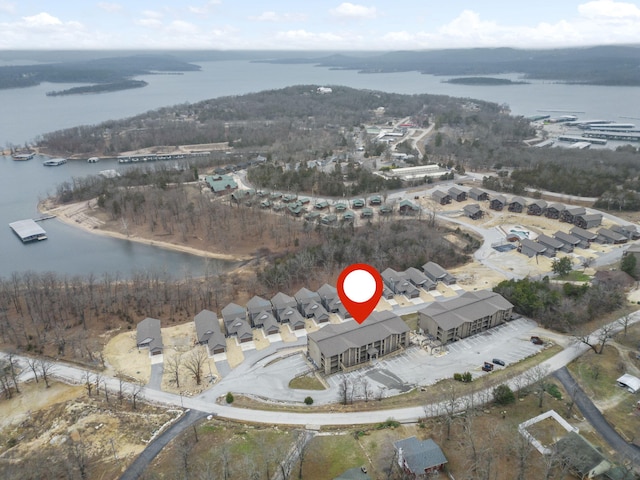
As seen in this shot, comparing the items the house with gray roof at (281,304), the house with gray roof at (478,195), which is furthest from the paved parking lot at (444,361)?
the house with gray roof at (478,195)

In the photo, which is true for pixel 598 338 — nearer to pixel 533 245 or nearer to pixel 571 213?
pixel 533 245

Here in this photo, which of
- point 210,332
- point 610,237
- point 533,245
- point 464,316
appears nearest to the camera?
point 464,316

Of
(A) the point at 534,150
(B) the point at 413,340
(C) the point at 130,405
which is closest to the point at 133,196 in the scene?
(C) the point at 130,405

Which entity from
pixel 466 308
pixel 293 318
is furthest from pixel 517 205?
pixel 293 318

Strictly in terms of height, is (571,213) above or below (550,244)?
above

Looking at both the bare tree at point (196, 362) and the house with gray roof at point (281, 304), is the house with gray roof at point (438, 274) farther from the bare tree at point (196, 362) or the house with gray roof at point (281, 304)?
the bare tree at point (196, 362)

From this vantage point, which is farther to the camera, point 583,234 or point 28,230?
point 28,230

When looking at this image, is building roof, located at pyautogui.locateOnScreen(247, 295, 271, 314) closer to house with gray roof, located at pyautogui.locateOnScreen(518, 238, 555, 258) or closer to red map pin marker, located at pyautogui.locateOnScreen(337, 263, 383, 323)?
red map pin marker, located at pyautogui.locateOnScreen(337, 263, 383, 323)
